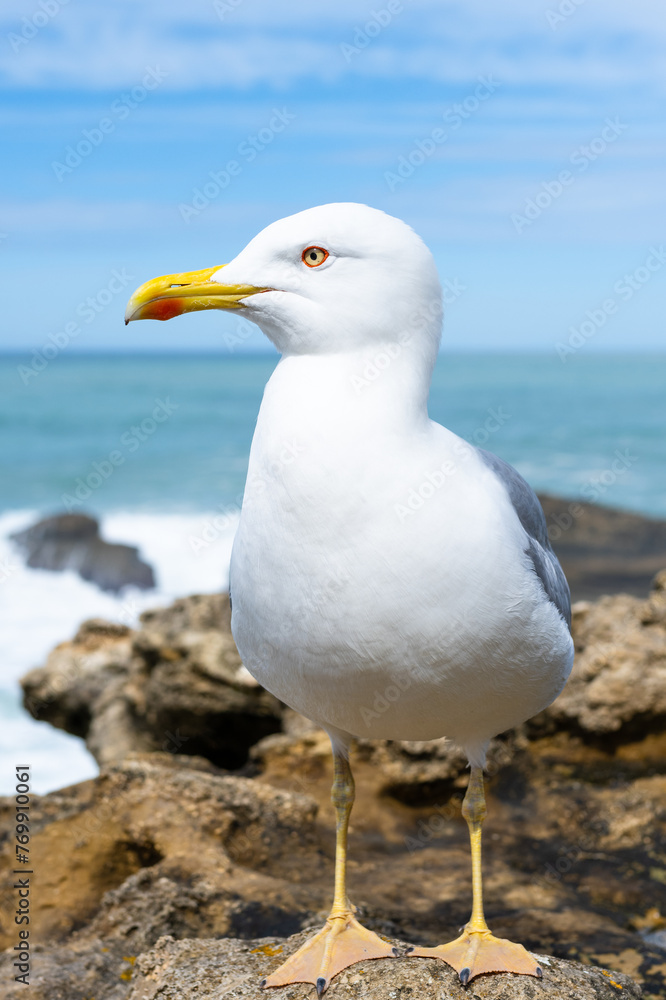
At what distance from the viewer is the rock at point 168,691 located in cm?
732

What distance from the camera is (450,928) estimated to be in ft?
13.8

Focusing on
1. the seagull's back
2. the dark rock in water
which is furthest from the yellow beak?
the dark rock in water

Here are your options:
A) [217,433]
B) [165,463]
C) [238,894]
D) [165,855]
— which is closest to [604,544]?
[165,855]

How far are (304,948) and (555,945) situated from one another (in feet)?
4.30

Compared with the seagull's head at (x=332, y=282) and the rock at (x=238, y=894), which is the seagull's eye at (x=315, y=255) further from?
the rock at (x=238, y=894)

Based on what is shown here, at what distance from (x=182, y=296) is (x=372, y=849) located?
356 cm

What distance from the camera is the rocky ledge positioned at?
3.55m

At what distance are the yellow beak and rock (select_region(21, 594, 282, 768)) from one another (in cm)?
448

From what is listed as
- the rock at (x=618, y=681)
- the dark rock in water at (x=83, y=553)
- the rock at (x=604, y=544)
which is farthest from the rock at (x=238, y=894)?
the dark rock in water at (x=83, y=553)

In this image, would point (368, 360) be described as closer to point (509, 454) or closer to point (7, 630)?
point (7, 630)

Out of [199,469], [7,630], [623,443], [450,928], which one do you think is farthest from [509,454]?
[450,928]

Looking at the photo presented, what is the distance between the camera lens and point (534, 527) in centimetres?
342

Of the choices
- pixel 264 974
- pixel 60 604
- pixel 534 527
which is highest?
pixel 60 604

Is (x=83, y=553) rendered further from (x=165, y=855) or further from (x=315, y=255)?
(x=315, y=255)
